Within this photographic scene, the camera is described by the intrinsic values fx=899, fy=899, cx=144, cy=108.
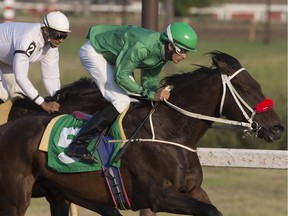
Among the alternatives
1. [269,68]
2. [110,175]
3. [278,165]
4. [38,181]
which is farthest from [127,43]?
[269,68]

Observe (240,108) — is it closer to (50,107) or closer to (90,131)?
(90,131)

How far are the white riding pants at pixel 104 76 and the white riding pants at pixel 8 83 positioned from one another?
3.62 feet

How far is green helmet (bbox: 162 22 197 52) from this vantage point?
19.5ft

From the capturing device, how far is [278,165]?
760 centimetres

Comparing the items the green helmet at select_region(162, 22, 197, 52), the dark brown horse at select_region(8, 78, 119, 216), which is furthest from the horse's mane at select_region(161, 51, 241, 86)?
the dark brown horse at select_region(8, 78, 119, 216)

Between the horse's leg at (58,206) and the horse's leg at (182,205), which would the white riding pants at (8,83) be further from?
the horse's leg at (182,205)

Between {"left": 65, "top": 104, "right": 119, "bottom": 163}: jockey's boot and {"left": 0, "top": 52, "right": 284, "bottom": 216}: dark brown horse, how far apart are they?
0.12 meters

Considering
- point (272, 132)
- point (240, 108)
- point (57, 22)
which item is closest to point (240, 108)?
point (240, 108)

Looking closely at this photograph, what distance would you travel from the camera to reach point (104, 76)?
6355 millimetres

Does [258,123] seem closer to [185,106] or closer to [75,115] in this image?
[185,106]

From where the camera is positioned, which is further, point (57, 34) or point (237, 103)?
point (57, 34)

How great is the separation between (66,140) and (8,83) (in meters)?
1.37

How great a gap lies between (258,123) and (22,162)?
172 cm

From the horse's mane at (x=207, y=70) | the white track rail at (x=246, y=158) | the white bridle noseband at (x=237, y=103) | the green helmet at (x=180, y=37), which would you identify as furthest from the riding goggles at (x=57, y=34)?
the white track rail at (x=246, y=158)
